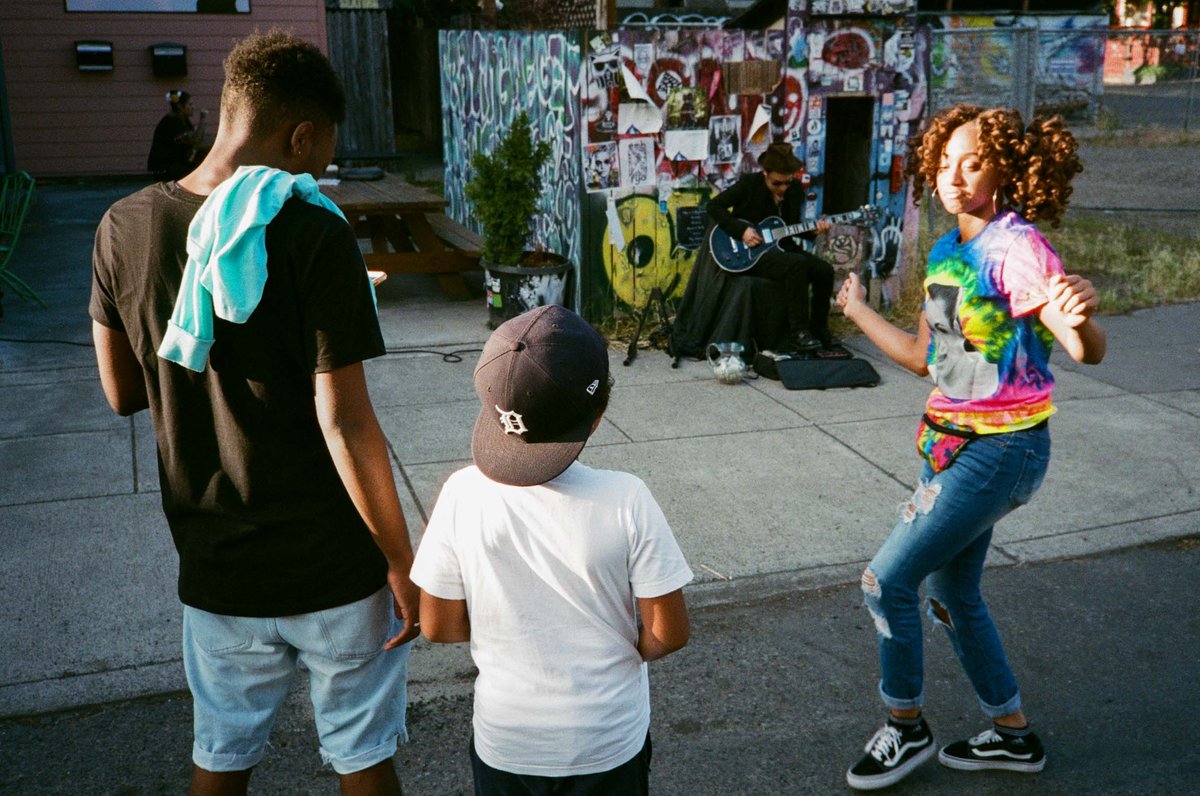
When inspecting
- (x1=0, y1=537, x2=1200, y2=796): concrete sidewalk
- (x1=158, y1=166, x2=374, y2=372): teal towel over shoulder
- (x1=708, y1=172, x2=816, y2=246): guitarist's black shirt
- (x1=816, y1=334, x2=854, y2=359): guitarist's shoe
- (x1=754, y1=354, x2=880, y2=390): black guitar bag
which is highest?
(x1=158, y1=166, x2=374, y2=372): teal towel over shoulder

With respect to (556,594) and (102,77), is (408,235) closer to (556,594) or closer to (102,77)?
(102,77)

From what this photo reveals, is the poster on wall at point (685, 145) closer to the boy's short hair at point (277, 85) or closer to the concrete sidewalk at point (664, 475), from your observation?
the concrete sidewalk at point (664, 475)

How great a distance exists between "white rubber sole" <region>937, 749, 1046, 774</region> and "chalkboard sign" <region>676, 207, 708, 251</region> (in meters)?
5.63

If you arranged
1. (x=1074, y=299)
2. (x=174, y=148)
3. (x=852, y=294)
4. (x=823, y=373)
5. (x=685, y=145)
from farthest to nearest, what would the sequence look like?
(x=174, y=148), (x=685, y=145), (x=823, y=373), (x=852, y=294), (x=1074, y=299)

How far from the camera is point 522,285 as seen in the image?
8.18 meters

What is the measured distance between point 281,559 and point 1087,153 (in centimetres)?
1995

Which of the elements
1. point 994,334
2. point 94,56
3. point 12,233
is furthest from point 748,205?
point 94,56

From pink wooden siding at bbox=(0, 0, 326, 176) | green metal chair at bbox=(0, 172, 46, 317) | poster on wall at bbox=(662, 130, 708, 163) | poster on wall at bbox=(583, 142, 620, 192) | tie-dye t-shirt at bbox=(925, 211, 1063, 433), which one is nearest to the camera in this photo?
tie-dye t-shirt at bbox=(925, 211, 1063, 433)

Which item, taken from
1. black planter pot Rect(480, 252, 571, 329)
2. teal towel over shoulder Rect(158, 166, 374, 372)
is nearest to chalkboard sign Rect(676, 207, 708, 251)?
black planter pot Rect(480, 252, 571, 329)

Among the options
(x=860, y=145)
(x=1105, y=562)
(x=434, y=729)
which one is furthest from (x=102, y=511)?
(x=860, y=145)

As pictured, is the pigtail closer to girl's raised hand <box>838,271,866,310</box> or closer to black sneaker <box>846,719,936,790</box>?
girl's raised hand <box>838,271,866,310</box>

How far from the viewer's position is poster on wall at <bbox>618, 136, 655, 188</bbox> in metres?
8.26

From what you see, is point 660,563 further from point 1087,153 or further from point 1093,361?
point 1087,153

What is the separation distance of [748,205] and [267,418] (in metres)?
6.07
